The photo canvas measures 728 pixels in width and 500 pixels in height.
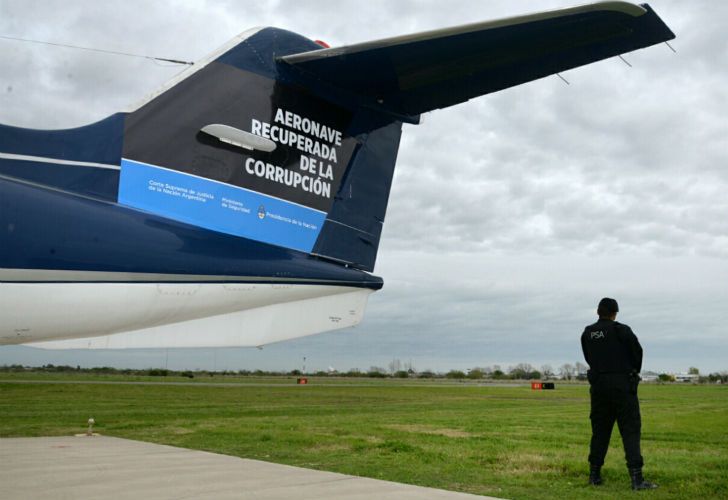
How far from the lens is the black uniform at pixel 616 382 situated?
5.97m

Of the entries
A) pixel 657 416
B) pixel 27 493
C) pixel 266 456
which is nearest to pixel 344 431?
pixel 266 456

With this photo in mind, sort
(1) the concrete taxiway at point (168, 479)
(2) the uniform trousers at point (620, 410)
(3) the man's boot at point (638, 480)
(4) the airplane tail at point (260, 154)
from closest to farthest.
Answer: (4) the airplane tail at point (260, 154) → (1) the concrete taxiway at point (168, 479) → (2) the uniform trousers at point (620, 410) → (3) the man's boot at point (638, 480)

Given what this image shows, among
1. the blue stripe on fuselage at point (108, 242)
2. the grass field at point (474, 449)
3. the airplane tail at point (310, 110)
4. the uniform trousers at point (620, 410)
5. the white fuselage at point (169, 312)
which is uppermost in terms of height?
the airplane tail at point (310, 110)

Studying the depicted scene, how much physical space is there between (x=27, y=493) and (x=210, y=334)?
186cm

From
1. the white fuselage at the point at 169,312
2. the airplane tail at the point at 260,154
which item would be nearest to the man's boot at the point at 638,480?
the white fuselage at the point at 169,312

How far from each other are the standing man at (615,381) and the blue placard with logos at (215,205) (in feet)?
8.78

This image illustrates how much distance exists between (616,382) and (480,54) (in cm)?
300

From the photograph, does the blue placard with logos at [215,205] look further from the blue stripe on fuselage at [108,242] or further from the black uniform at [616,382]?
the black uniform at [616,382]

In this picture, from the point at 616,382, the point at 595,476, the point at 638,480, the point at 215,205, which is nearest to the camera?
the point at 215,205

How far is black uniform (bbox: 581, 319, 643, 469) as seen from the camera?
597 centimetres

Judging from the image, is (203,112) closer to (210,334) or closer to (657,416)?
(210,334)

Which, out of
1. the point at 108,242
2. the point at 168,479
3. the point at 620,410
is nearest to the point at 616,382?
the point at 620,410

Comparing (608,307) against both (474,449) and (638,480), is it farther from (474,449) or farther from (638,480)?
(474,449)

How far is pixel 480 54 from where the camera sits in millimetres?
5273
